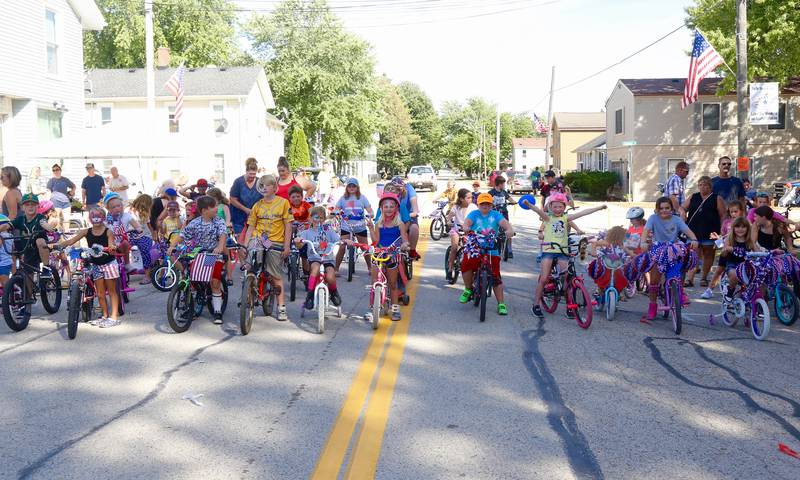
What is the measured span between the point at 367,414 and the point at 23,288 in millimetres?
5511

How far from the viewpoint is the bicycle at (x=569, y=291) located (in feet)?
31.1

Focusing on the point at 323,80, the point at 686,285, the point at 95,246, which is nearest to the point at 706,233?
the point at 686,285

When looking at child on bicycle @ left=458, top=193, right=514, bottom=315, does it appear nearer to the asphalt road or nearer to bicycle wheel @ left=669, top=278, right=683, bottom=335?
the asphalt road

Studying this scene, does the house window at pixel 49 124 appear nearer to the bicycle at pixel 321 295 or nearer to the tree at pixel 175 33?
the bicycle at pixel 321 295

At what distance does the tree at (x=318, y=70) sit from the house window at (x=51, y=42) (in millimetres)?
33209

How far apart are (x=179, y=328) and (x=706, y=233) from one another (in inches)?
328

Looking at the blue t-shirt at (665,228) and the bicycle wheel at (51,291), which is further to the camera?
the bicycle wheel at (51,291)

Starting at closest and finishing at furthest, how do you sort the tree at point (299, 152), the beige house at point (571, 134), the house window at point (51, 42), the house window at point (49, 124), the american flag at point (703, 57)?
the american flag at point (703, 57), the house window at point (49, 124), the house window at point (51, 42), the tree at point (299, 152), the beige house at point (571, 134)

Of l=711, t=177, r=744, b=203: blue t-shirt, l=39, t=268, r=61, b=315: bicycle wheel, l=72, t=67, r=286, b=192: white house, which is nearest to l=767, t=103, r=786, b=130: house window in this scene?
l=72, t=67, r=286, b=192: white house

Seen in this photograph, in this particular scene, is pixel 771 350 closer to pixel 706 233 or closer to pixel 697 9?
pixel 706 233

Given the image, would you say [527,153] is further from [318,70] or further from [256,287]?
[256,287]

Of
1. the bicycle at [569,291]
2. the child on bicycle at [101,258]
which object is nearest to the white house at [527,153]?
the bicycle at [569,291]

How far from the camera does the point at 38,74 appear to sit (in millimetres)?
23750

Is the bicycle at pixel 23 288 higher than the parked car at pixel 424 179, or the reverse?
the parked car at pixel 424 179
